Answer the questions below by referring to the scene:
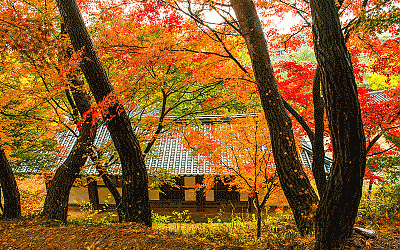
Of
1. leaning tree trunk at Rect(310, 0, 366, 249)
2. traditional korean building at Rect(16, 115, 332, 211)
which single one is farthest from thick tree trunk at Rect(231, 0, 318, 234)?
traditional korean building at Rect(16, 115, 332, 211)

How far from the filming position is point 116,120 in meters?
3.80

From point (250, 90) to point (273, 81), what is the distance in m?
2.31

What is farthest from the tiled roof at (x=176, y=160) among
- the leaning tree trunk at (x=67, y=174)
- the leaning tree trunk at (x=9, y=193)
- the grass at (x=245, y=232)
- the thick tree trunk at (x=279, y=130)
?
the thick tree trunk at (x=279, y=130)

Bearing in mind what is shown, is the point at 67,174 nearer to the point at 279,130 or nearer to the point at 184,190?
the point at 279,130

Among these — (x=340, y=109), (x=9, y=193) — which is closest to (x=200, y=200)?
(x=9, y=193)

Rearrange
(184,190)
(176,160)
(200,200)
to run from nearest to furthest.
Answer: (200,200) < (184,190) < (176,160)

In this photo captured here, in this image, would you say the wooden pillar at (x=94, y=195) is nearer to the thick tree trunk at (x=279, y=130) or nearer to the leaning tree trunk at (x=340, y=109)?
the thick tree trunk at (x=279, y=130)

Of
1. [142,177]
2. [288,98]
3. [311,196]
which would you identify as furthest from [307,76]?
[142,177]

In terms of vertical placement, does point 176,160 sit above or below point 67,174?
above

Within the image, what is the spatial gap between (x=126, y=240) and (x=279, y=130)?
2589 mm

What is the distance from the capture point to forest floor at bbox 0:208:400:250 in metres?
2.82

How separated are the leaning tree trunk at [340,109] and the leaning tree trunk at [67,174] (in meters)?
4.65

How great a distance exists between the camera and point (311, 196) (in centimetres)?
352

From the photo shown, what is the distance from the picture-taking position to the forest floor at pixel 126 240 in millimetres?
2818
